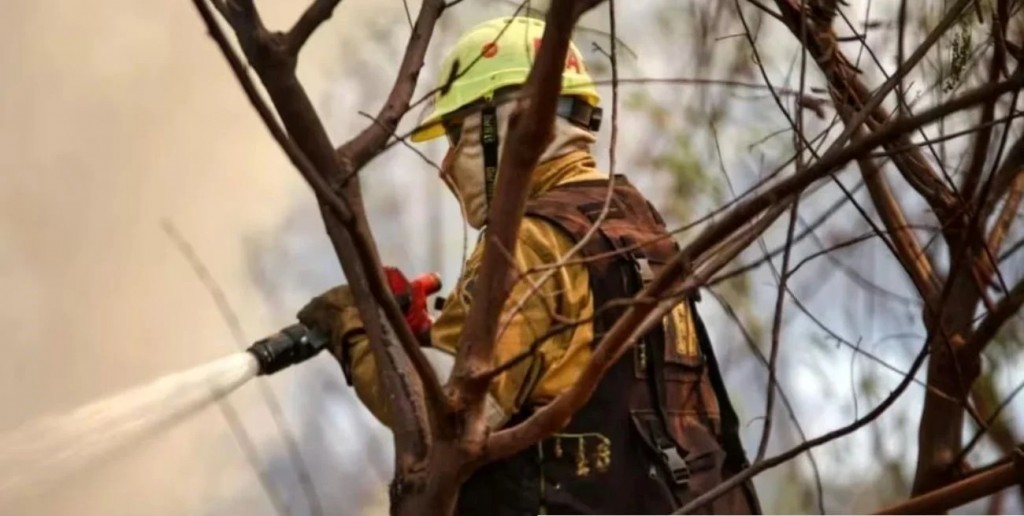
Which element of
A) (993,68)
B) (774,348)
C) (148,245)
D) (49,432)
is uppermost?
(148,245)

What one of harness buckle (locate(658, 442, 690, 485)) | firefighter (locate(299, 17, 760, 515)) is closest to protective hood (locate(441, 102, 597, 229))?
firefighter (locate(299, 17, 760, 515))

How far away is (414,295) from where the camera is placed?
1.31 metres

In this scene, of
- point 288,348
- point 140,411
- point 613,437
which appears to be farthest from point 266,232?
point 613,437

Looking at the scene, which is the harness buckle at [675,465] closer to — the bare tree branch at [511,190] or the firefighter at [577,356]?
the firefighter at [577,356]

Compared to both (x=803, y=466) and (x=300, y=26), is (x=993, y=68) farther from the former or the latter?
(x=803, y=466)

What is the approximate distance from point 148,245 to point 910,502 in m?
1.20

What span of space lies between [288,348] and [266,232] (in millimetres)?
489

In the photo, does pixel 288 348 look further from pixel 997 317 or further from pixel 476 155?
pixel 997 317

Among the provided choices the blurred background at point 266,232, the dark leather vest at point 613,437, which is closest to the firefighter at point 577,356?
the dark leather vest at point 613,437

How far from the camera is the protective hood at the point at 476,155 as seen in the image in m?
1.28

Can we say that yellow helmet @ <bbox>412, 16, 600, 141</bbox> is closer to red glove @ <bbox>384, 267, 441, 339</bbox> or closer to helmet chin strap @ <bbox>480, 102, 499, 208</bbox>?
helmet chin strap @ <bbox>480, 102, 499, 208</bbox>

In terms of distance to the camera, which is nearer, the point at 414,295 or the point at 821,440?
the point at 821,440

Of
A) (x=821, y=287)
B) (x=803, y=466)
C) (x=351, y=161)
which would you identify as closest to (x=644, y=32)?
(x=821, y=287)

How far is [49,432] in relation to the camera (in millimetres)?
1632
